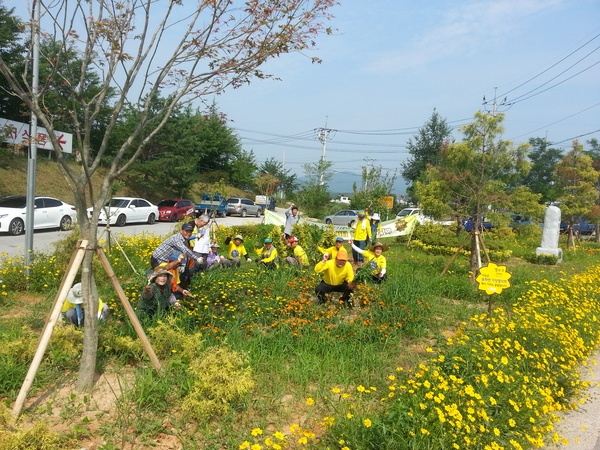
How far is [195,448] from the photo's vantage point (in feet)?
10.7

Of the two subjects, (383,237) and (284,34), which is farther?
(383,237)

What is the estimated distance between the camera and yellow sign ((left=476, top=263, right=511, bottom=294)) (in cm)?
605

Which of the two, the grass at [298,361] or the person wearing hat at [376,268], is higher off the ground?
the person wearing hat at [376,268]

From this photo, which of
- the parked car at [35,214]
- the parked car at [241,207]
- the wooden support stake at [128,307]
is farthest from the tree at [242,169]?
the wooden support stake at [128,307]

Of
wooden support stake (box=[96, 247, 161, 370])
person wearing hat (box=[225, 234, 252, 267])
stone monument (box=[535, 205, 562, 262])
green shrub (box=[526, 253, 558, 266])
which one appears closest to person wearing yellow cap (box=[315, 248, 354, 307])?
person wearing hat (box=[225, 234, 252, 267])

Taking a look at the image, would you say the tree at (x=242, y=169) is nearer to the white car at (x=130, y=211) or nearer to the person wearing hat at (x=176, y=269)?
the white car at (x=130, y=211)

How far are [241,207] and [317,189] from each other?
6029 mm

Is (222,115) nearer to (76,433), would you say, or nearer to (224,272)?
(76,433)

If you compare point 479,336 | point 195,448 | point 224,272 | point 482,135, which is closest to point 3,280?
point 224,272

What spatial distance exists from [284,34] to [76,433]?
3804 millimetres

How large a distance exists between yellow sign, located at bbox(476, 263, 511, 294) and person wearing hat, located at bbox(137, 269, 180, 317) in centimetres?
400

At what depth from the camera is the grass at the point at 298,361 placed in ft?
11.3

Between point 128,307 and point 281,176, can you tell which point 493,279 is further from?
point 281,176

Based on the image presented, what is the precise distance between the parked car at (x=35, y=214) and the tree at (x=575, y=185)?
1904 cm
